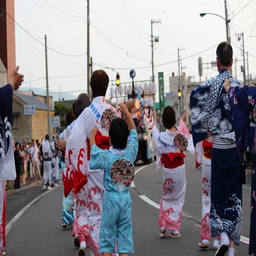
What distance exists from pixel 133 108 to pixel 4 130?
1651 millimetres

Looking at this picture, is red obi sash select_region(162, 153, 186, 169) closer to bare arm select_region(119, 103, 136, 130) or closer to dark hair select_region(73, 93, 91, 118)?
dark hair select_region(73, 93, 91, 118)

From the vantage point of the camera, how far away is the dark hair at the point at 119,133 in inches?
186

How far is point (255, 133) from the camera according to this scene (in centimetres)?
432

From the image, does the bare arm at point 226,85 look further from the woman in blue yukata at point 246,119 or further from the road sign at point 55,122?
the road sign at point 55,122

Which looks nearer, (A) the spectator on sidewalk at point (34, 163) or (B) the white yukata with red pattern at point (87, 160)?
(B) the white yukata with red pattern at point (87, 160)

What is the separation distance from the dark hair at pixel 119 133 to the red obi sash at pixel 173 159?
2.95 meters

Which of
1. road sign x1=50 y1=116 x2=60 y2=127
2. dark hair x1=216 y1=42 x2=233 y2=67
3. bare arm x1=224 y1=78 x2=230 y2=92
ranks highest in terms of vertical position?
dark hair x1=216 y1=42 x2=233 y2=67

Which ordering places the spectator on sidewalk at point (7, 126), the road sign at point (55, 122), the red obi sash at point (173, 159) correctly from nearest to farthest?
the spectator on sidewalk at point (7, 126), the red obi sash at point (173, 159), the road sign at point (55, 122)

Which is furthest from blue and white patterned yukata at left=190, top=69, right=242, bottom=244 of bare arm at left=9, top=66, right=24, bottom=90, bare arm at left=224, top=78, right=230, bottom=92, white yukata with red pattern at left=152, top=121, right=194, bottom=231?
bare arm at left=9, top=66, right=24, bottom=90

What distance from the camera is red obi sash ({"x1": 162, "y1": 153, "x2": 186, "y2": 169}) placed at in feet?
25.1

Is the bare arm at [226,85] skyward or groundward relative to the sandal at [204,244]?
skyward

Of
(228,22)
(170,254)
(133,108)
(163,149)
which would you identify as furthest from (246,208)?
(228,22)

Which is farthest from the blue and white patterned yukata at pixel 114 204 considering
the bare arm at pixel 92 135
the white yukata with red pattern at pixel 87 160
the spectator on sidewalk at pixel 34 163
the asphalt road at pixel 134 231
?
the spectator on sidewalk at pixel 34 163

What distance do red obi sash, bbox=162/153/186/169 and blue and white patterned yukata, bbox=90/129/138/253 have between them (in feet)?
9.61
